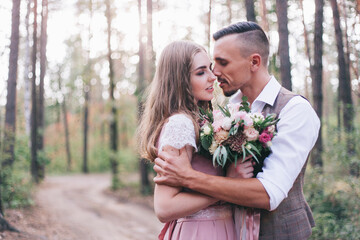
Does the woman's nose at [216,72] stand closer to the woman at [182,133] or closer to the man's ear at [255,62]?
the woman at [182,133]

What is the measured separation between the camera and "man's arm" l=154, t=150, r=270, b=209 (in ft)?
7.81

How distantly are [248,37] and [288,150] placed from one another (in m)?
1.16

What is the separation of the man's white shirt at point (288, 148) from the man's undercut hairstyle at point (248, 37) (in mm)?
643

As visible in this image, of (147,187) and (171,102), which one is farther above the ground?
(171,102)

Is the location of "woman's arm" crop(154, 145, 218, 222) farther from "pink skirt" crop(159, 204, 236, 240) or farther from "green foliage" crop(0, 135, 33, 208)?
"green foliage" crop(0, 135, 33, 208)

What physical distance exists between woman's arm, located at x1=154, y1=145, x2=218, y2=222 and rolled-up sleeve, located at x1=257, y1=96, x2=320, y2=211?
1.53 feet

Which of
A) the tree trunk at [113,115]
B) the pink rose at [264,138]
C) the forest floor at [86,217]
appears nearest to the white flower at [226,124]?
the pink rose at [264,138]

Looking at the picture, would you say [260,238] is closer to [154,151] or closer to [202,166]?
[202,166]

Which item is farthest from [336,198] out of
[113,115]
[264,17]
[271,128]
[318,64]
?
[113,115]

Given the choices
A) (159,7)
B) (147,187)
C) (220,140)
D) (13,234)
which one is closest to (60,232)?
(13,234)

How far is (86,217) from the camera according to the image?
10984 millimetres

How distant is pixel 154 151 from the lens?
2783 mm

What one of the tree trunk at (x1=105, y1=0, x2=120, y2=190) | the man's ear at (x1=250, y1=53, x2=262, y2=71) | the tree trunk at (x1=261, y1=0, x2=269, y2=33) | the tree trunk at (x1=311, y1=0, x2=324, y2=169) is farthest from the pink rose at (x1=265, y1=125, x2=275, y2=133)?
the tree trunk at (x1=105, y1=0, x2=120, y2=190)

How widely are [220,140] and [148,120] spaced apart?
81cm
